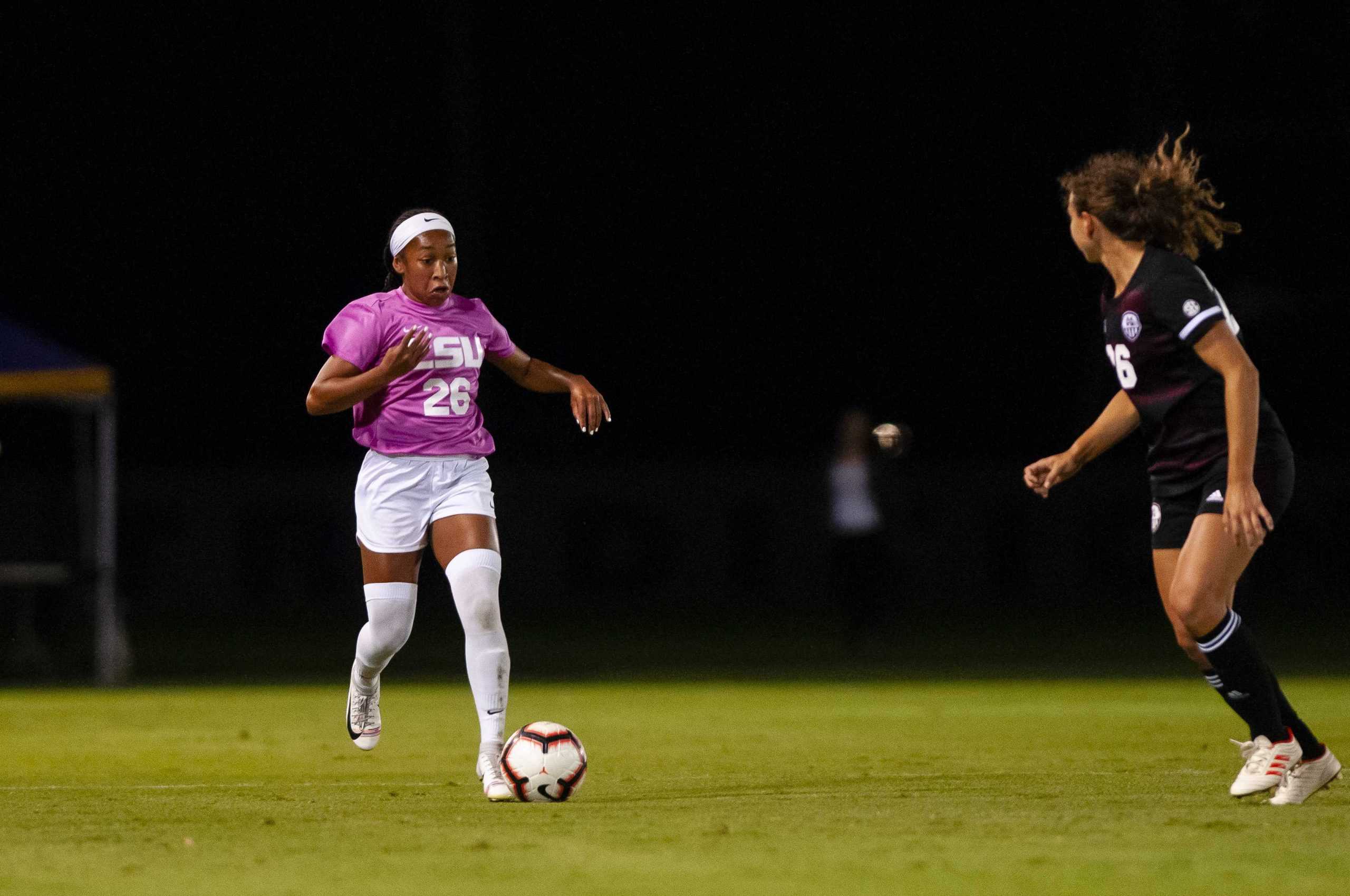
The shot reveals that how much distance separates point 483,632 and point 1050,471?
7.78 feet

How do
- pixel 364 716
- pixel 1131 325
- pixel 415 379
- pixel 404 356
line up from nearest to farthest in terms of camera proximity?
1. pixel 1131 325
2. pixel 404 356
3. pixel 415 379
4. pixel 364 716

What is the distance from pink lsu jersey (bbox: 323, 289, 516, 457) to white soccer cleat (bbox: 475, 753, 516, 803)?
1316 mm

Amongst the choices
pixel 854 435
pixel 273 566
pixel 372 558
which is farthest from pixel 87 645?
pixel 372 558

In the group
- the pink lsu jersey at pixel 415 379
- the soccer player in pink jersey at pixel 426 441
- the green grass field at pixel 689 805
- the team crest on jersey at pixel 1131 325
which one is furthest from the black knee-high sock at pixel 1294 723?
the pink lsu jersey at pixel 415 379

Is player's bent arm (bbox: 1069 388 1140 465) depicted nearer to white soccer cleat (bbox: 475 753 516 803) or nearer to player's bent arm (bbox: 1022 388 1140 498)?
player's bent arm (bbox: 1022 388 1140 498)

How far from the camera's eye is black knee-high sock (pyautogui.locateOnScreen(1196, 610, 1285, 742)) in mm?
7863

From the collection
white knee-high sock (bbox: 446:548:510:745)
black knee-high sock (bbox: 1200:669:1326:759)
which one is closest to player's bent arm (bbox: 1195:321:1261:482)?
black knee-high sock (bbox: 1200:669:1326:759)

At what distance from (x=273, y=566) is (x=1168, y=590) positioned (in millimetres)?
19368

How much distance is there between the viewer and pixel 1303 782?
7980mm

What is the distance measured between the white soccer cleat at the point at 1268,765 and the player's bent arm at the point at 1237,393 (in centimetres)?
108

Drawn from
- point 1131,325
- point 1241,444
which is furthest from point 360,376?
point 1241,444

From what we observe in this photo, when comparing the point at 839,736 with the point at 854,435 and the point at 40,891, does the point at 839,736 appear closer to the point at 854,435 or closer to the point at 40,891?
the point at 40,891

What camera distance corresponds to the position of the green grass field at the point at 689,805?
6.51 metres

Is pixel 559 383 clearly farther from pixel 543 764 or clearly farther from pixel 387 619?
pixel 543 764
